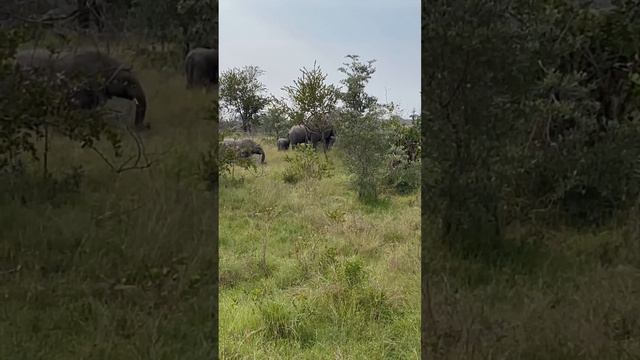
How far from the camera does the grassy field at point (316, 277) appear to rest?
8.91 feet

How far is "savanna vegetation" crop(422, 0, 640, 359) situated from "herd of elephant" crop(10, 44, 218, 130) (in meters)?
1.19

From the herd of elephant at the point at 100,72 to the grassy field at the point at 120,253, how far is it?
67 millimetres

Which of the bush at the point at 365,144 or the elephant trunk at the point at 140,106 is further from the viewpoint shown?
the bush at the point at 365,144

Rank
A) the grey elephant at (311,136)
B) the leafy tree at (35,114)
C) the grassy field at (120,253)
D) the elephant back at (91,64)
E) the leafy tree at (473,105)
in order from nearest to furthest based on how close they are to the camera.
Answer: the grassy field at (120,253), the leafy tree at (35,114), the elephant back at (91,64), the leafy tree at (473,105), the grey elephant at (311,136)

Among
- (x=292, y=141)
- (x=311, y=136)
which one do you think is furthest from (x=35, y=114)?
(x=292, y=141)

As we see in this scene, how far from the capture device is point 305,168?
6.86 meters

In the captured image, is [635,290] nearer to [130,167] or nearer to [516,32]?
[516,32]

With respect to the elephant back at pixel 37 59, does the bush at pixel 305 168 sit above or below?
below

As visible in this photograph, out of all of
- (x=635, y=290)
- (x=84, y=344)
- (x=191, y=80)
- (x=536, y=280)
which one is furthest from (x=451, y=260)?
(x=84, y=344)

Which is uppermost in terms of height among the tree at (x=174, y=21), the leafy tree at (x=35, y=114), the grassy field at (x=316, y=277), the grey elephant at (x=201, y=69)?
the tree at (x=174, y=21)

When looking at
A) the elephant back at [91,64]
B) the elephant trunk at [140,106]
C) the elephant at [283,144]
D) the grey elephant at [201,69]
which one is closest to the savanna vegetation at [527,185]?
the grey elephant at [201,69]

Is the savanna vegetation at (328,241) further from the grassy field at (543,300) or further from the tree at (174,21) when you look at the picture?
the tree at (174,21)

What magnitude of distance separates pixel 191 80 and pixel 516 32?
178 centimetres

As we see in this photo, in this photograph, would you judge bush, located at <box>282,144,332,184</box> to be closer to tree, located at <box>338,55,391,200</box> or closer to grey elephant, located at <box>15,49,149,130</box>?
tree, located at <box>338,55,391,200</box>
